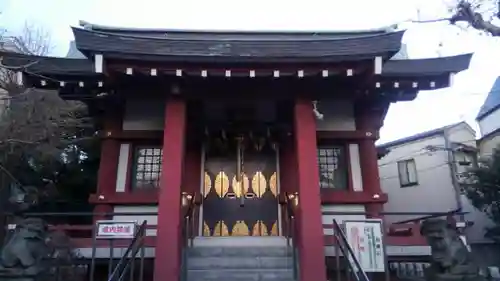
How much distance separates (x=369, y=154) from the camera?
8.58 m

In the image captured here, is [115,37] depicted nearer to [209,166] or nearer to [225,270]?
[209,166]

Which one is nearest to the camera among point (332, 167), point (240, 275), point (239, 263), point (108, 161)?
point (240, 275)

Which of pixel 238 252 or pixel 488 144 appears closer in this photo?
pixel 238 252

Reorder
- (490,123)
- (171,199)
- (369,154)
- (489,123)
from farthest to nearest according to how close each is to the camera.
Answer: (489,123) → (490,123) → (369,154) → (171,199)

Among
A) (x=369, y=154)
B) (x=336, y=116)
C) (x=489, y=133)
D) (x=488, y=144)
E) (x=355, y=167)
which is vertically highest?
(x=489, y=133)

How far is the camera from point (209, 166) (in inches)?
359

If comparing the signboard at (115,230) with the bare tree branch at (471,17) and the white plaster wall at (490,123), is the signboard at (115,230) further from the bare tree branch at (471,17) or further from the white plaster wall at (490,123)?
the white plaster wall at (490,123)

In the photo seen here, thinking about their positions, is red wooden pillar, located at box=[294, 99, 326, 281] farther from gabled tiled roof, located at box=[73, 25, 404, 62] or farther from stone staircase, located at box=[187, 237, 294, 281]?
gabled tiled roof, located at box=[73, 25, 404, 62]

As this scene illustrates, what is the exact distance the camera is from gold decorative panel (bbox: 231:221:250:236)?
8727 mm

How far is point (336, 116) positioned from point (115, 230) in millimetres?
5083

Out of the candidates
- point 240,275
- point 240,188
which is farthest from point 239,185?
point 240,275

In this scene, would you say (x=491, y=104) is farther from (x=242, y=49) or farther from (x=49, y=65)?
(x=49, y=65)

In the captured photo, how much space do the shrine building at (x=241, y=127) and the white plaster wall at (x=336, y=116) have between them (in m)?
0.02

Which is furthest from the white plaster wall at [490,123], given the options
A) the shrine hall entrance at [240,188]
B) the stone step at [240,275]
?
the stone step at [240,275]
